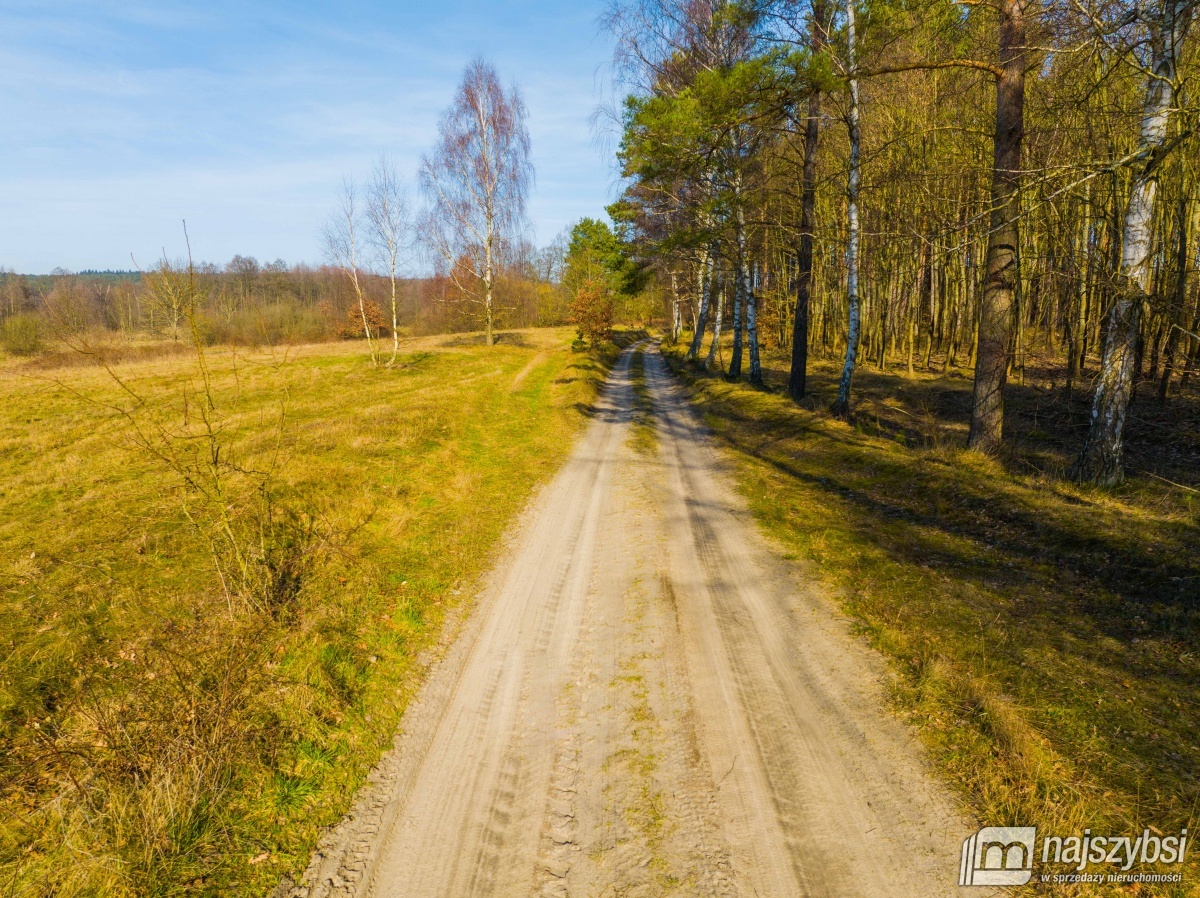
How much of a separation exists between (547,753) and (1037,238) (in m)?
23.2

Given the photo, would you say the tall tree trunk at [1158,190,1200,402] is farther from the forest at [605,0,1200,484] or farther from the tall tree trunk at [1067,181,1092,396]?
the tall tree trunk at [1067,181,1092,396]

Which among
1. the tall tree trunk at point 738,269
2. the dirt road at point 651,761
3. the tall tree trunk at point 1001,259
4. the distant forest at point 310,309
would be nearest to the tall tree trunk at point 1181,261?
the tall tree trunk at point 1001,259

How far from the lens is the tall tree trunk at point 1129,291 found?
6.75 m

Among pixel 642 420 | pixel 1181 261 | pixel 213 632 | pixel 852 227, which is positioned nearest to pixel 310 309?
pixel 642 420

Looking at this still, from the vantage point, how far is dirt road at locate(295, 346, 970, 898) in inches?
134

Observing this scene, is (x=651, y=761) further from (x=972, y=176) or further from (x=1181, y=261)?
(x=972, y=176)

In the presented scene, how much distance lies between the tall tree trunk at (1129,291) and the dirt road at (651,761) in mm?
5317

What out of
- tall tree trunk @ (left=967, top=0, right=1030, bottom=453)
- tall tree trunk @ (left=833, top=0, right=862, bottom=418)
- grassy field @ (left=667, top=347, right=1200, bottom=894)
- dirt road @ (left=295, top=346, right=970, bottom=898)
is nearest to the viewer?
dirt road @ (left=295, top=346, right=970, bottom=898)

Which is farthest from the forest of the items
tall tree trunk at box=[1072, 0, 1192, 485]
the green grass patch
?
the green grass patch

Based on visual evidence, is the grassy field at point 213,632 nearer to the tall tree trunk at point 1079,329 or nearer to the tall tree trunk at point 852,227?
the tall tree trunk at point 852,227

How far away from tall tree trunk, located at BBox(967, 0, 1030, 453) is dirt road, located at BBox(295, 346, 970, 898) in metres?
5.84

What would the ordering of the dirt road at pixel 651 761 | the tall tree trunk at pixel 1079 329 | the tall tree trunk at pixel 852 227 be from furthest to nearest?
the tall tree trunk at pixel 1079 329, the tall tree trunk at pixel 852 227, the dirt road at pixel 651 761

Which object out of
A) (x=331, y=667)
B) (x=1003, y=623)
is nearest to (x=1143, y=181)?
(x=1003, y=623)

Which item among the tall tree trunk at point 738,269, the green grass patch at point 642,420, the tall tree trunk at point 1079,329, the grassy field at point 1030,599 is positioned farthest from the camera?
the tall tree trunk at point 738,269
